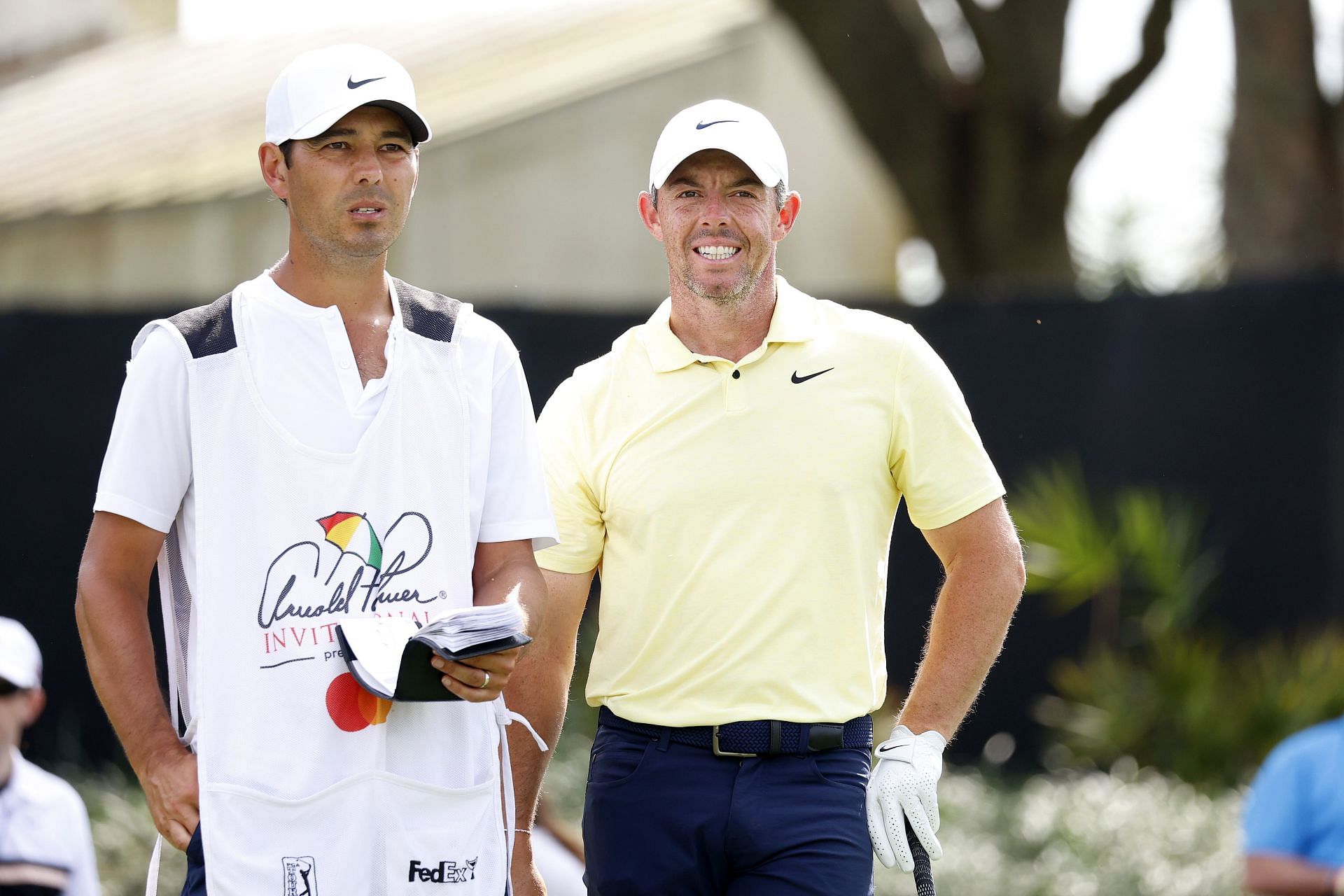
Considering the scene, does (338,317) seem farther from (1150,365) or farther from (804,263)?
(804,263)

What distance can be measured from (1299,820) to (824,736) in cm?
171

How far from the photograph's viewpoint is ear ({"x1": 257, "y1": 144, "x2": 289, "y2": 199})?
10.9 ft

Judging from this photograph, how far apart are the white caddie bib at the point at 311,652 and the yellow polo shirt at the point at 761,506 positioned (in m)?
0.77

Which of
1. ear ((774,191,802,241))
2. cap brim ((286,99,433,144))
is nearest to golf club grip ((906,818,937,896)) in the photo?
ear ((774,191,802,241))

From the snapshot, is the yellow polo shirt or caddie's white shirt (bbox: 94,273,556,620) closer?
caddie's white shirt (bbox: 94,273,556,620)

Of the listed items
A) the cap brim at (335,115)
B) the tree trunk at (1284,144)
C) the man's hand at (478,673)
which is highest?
the tree trunk at (1284,144)

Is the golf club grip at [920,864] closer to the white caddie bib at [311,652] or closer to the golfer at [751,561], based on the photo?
the golfer at [751,561]

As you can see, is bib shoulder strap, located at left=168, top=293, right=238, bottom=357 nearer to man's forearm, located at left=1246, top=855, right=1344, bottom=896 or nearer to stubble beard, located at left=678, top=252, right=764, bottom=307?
stubble beard, located at left=678, top=252, right=764, bottom=307

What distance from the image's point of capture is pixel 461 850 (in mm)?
3199

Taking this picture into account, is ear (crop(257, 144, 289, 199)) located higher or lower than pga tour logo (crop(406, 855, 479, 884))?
higher

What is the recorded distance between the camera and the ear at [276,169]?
10.9ft

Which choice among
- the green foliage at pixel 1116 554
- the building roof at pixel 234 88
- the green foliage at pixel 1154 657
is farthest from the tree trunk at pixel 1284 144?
the building roof at pixel 234 88

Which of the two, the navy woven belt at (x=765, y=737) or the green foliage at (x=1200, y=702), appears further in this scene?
the green foliage at (x=1200, y=702)

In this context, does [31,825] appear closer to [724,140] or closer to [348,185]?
[348,185]
